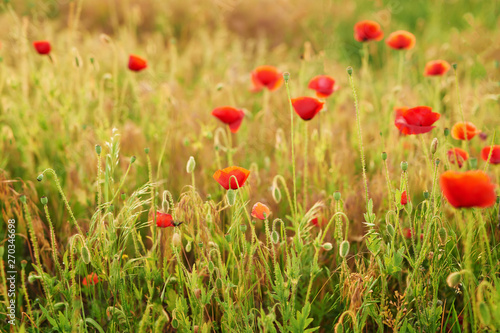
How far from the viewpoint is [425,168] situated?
1693 millimetres

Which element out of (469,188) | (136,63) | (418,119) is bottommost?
(469,188)

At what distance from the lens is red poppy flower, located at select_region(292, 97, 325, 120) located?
4.24 ft

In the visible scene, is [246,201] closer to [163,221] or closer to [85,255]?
[163,221]

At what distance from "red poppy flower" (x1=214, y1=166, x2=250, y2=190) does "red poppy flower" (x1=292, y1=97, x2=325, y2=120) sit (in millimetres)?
328

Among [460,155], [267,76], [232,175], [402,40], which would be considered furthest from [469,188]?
[402,40]

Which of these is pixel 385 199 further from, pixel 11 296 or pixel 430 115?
pixel 11 296

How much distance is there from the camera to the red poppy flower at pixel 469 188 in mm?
816

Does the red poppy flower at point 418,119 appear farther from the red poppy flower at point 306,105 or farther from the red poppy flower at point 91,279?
the red poppy flower at point 91,279

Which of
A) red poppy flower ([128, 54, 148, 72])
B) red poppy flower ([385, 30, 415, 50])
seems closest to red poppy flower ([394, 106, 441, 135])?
red poppy flower ([385, 30, 415, 50])

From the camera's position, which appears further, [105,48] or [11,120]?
[105,48]

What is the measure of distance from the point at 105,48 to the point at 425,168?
318 cm

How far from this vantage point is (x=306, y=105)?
131cm

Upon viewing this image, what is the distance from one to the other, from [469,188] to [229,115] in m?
0.88

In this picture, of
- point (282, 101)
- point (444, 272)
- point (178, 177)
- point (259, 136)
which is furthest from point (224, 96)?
point (444, 272)
